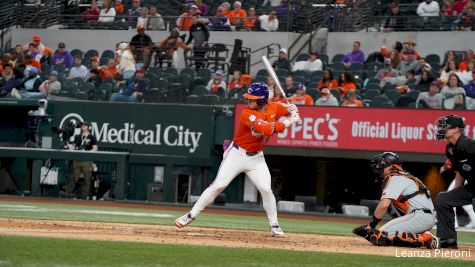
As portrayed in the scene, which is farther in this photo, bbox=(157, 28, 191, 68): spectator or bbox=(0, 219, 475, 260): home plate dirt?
bbox=(157, 28, 191, 68): spectator

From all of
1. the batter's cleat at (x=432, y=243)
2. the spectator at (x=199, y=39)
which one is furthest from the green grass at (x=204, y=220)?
the spectator at (x=199, y=39)

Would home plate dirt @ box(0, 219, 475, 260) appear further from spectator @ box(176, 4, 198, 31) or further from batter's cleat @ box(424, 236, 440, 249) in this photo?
spectator @ box(176, 4, 198, 31)

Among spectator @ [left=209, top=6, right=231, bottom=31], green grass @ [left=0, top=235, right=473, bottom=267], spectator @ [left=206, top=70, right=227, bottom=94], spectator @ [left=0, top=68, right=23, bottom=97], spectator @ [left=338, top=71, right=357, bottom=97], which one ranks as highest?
spectator @ [left=209, top=6, right=231, bottom=31]

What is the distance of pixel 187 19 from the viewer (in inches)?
1046

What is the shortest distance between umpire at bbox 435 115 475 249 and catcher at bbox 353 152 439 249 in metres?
0.37

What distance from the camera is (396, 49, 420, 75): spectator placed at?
72.7 feet

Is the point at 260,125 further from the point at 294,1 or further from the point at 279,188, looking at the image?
the point at 294,1

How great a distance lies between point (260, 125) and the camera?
1207 cm

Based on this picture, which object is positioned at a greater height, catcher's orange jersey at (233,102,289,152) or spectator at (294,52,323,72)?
spectator at (294,52,323,72)

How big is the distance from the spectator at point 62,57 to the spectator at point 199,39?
3.28 meters

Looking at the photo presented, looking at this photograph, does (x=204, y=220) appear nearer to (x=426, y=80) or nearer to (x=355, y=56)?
(x=426, y=80)

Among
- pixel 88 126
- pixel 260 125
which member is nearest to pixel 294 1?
pixel 88 126

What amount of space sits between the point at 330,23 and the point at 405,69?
4.40 m

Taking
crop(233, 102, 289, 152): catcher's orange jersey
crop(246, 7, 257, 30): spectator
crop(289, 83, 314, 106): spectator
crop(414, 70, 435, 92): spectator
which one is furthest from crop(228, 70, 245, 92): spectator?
crop(233, 102, 289, 152): catcher's orange jersey
